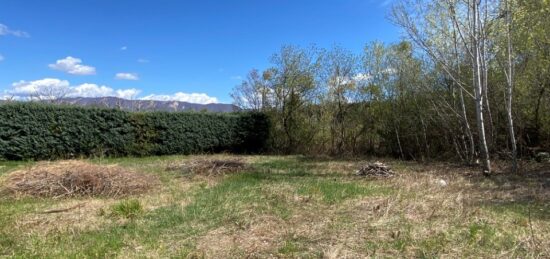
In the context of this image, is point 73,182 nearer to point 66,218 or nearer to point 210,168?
point 66,218

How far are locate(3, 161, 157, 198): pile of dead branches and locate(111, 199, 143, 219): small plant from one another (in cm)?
168

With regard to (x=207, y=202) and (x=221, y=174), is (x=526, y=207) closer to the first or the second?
(x=207, y=202)

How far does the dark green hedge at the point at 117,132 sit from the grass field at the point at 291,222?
23.4 ft

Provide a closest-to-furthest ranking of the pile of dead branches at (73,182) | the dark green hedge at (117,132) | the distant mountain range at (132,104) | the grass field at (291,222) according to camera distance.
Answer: the grass field at (291,222)
the pile of dead branches at (73,182)
the dark green hedge at (117,132)
the distant mountain range at (132,104)

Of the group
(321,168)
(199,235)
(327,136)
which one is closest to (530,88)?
(321,168)

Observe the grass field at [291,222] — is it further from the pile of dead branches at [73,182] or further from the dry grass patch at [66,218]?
the pile of dead branches at [73,182]

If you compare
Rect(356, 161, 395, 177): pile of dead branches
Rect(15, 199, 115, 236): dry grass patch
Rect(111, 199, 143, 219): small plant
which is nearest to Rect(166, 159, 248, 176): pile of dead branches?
Rect(356, 161, 395, 177): pile of dead branches

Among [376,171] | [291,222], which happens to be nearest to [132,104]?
[376,171]

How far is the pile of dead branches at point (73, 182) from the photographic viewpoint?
770 centimetres

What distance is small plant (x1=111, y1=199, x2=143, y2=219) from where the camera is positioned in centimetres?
596

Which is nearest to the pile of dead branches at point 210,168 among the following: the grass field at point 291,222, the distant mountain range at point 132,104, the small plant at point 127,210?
the grass field at point 291,222

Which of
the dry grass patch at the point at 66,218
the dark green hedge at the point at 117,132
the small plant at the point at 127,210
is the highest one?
the dark green hedge at the point at 117,132

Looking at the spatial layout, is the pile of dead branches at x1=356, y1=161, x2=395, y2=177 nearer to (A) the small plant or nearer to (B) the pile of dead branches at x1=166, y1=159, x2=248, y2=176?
(B) the pile of dead branches at x1=166, y1=159, x2=248, y2=176

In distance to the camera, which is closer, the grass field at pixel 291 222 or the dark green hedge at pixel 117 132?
the grass field at pixel 291 222
